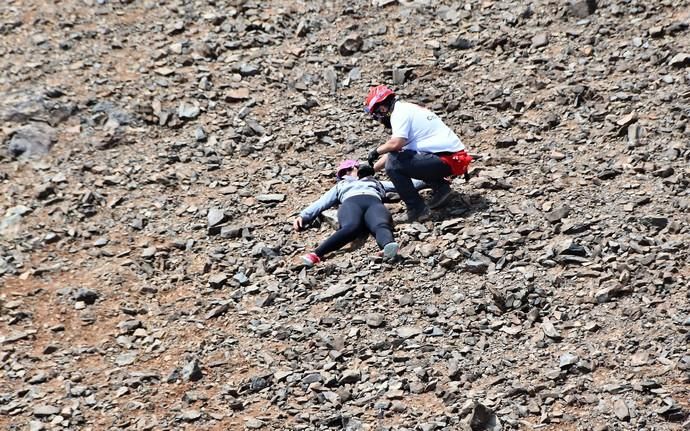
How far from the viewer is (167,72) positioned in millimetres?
17203

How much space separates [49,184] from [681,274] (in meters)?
8.82

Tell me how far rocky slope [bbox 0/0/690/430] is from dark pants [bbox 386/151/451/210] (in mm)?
388

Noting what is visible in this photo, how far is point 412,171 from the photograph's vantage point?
12750 mm

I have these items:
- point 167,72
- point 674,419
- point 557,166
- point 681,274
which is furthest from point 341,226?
point 167,72

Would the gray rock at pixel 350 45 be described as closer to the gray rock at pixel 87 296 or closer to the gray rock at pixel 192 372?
the gray rock at pixel 87 296

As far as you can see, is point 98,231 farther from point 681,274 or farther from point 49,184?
point 681,274

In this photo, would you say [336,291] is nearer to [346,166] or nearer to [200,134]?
[346,166]

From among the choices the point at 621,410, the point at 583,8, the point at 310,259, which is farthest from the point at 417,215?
the point at 583,8

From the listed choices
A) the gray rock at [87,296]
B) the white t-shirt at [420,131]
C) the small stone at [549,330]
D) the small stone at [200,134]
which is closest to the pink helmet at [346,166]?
the white t-shirt at [420,131]

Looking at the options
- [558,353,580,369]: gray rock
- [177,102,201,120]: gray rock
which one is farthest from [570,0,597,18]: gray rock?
[558,353,580,369]: gray rock

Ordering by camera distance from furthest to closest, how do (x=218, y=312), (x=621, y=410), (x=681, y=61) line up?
(x=681, y=61) → (x=218, y=312) → (x=621, y=410)

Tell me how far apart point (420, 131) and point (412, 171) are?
528 millimetres

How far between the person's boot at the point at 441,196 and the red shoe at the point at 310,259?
5.33 ft

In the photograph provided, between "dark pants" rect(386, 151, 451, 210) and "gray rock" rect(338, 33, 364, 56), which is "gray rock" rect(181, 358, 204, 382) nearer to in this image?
"dark pants" rect(386, 151, 451, 210)
